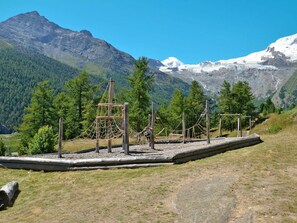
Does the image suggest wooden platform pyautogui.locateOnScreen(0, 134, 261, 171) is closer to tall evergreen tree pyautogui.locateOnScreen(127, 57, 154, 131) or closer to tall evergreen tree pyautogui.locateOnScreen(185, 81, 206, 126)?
tall evergreen tree pyautogui.locateOnScreen(127, 57, 154, 131)

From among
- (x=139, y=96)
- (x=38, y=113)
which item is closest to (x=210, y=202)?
(x=139, y=96)

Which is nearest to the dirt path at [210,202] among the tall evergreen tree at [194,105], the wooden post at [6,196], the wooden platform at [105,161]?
the wooden platform at [105,161]

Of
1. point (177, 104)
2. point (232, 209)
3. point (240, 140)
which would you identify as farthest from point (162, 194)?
point (177, 104)

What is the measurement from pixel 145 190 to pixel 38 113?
37581mm

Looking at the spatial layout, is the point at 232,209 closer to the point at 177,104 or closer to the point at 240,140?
the point at 240,140

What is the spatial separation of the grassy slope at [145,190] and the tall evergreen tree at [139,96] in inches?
952

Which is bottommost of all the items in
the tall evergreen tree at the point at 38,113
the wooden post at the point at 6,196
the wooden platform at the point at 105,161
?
the wooden post at the point at 6,196

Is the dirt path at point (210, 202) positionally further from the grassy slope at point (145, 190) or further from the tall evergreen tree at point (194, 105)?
the tall evergreen tree at point (194, 105)

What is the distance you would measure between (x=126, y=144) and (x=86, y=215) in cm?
1145

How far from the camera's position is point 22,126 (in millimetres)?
49031

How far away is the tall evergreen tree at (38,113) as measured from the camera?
4900 centimetres

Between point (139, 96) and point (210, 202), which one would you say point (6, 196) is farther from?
point (139, 96)

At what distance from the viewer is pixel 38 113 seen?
49.7m

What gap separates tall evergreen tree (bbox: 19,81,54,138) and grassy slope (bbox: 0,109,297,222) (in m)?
27.8
